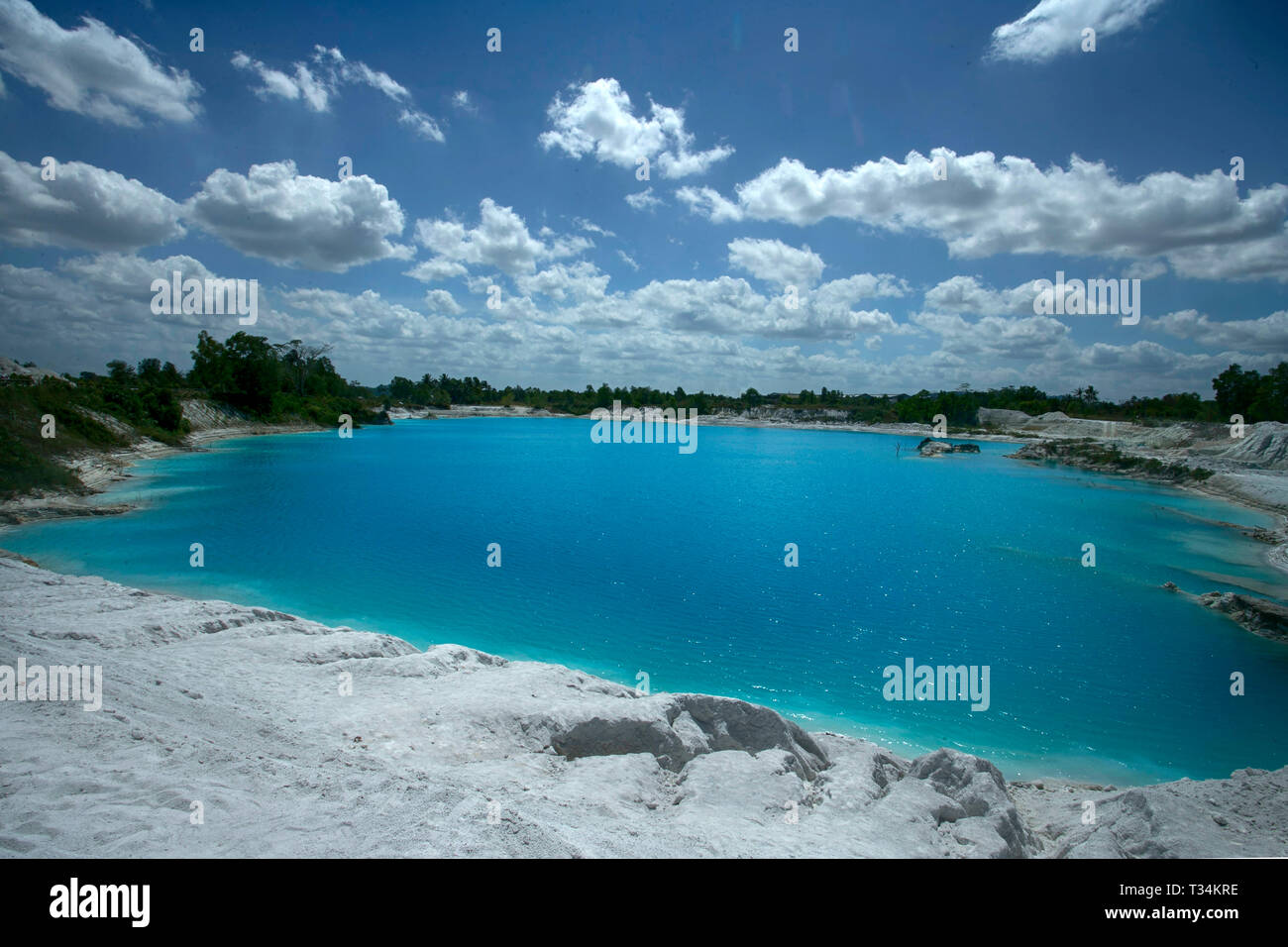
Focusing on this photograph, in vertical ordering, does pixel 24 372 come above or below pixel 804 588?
above

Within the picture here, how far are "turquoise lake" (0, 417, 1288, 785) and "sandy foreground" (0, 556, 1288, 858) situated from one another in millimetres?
3872

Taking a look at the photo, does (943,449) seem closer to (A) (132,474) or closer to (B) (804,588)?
(B) (804,588)

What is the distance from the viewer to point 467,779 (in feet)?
24.7

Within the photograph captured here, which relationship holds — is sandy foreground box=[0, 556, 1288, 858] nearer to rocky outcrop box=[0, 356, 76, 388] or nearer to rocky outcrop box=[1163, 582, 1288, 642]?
rocky outcrop box=[1163, 582, 1288, 642]

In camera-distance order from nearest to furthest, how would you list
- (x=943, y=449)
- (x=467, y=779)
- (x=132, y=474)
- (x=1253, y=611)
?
1. (x=467, y=779)
2. (x=1253, y=611)
3. (x=132, y=474)
4. (x=943, y=449)

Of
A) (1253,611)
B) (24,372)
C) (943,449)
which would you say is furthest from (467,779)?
(943,449)

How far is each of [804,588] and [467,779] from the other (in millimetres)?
17382

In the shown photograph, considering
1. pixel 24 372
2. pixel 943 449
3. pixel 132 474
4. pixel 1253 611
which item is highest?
pixel 24 372

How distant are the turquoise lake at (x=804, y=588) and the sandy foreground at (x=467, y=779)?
3.87 m

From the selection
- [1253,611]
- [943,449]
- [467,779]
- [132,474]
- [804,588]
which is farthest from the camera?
[943,449]

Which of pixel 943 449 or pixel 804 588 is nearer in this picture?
pixel 804 588

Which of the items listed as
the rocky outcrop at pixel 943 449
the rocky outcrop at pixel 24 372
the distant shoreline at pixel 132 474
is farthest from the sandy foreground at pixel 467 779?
the rocky outcrop at pixel 943 449
